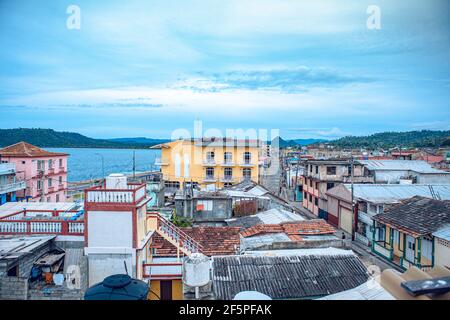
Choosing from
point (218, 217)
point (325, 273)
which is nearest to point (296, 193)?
point (218, 217)

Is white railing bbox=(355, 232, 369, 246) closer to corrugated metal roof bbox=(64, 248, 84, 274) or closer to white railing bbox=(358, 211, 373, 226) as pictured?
white railing bbox=(358, 211, 373, 226)

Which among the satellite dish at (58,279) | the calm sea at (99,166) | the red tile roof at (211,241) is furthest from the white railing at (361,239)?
the calm sea at (99,166)

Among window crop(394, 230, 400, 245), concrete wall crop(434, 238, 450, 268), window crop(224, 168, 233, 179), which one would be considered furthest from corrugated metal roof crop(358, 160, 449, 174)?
concrete wall crop(434, 238, 450, 268)

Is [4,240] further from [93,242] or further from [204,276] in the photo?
[204,276]

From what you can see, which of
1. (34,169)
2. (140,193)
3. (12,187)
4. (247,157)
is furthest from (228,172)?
(140,193)

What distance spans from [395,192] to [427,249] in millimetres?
5610

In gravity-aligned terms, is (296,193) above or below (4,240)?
below

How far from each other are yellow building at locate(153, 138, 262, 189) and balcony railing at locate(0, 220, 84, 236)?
706 inches

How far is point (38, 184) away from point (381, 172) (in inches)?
770

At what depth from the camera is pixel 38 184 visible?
19594 millimetres

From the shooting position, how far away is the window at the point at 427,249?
9.38 metres
